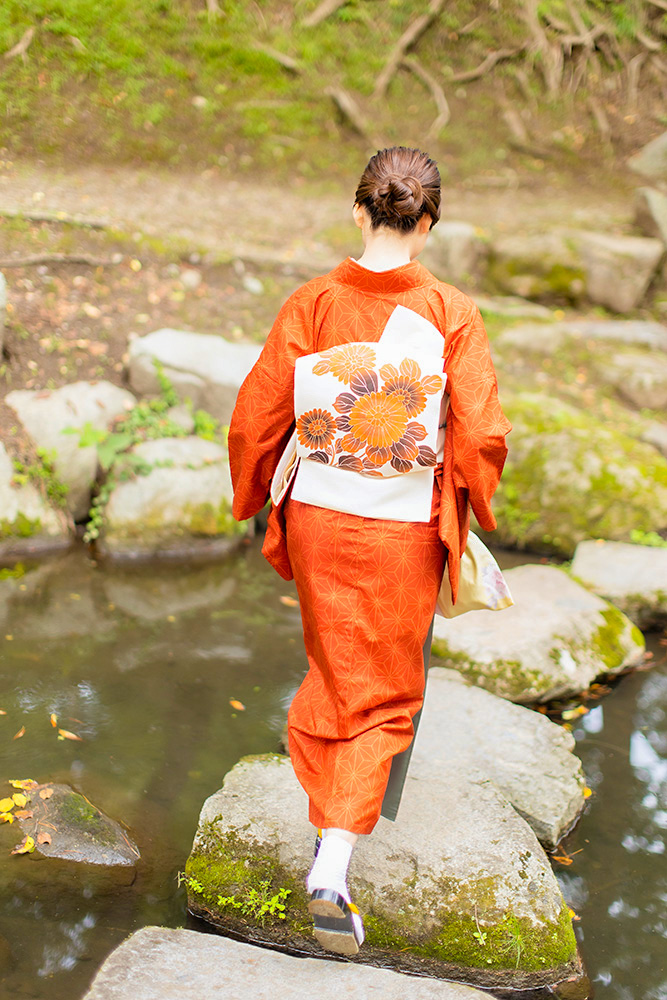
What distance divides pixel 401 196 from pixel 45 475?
12.9 feet

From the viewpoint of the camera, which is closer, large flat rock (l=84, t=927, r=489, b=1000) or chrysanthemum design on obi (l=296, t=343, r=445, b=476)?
large flat rock (l=84, t=927, r=489, b=1000)

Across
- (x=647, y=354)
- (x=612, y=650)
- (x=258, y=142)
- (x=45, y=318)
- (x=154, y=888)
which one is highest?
(x=258, y=142)

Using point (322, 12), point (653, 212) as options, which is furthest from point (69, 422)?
point (322, 12)

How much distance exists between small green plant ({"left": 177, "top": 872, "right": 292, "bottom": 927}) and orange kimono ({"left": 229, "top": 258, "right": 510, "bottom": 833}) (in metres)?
0.45

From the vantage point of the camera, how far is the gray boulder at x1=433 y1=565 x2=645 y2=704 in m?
4.13

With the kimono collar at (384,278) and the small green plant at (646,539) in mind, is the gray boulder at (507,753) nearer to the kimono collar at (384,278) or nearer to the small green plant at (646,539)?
the kimono collar at (384,278)

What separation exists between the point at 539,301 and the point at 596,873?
21.9 feet

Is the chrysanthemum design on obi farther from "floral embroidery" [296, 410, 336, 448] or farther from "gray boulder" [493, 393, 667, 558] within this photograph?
"gray boulder" [493, 393, 667, 558]

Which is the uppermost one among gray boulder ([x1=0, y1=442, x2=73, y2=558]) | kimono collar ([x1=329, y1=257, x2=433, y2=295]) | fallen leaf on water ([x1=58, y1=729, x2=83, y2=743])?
kimono collar ([x1=329, y1=257, x2=433, y2=295])

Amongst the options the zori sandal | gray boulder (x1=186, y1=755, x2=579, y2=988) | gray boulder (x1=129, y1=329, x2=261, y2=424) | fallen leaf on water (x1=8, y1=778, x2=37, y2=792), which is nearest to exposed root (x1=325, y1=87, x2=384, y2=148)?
gray boulder (x1=129, y1=329, x2=261, y2=424)

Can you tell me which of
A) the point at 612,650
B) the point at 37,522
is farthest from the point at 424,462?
the point at 37,522

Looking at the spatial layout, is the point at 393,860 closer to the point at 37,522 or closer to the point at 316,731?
the point at 316,731

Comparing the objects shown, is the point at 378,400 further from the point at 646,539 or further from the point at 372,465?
the point at 646,539

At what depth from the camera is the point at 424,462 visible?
2346 mm
